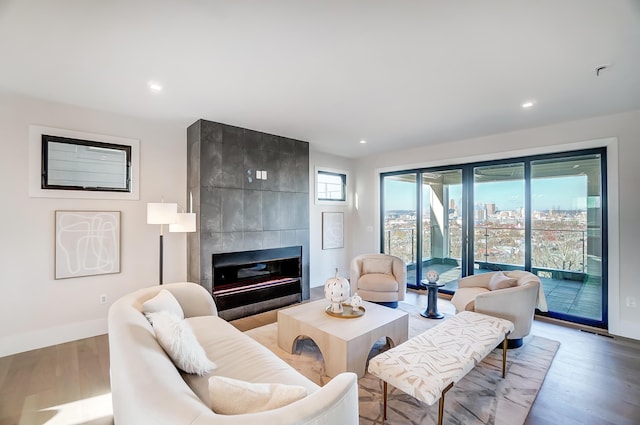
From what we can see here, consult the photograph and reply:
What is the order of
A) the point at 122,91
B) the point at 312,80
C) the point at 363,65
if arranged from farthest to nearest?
1. the point at 122,91
2. the point at 312,80
3. the point at 363,65

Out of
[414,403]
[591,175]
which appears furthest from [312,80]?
[591,175]

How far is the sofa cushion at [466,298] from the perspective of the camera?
10.7 ft

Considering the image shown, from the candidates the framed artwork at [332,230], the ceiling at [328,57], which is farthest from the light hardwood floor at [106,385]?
the framed artwork at [332,230]

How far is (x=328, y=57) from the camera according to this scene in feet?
7.32

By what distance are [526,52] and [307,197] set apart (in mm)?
3445

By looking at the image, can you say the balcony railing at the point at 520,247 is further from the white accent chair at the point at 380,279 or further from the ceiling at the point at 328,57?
the ceiling at the point at 328,57

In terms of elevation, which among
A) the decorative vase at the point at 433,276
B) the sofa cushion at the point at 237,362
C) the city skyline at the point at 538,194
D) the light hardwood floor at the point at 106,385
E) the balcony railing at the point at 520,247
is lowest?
the light hardwood floor at the point at 106,385

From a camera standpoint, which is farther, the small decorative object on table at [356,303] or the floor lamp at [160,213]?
the floor lamp at [160,213]

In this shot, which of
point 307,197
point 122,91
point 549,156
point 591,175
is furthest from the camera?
point 307,197

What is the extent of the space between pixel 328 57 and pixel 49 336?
163 inches

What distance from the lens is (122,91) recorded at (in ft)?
9.39

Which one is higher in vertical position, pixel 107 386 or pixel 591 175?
pixel 591 175

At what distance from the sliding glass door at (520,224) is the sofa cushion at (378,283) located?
4.77 ft

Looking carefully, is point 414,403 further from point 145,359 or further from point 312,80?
point 312,80
